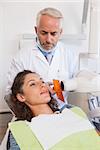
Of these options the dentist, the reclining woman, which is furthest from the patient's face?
the dentist

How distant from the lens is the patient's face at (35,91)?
1527mm

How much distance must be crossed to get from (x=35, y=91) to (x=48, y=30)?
0.45m

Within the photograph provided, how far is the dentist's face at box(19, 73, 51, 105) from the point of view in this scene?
153 centimetres

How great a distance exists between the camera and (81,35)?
91.6 inches

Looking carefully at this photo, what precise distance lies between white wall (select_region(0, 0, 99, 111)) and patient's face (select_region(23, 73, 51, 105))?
792 millimetres

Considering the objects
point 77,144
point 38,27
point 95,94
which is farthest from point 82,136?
point 38,27

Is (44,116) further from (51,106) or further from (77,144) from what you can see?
(77,144)

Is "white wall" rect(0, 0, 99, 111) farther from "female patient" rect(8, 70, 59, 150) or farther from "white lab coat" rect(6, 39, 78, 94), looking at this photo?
"female patient" rect(8, 70, 59, 150)

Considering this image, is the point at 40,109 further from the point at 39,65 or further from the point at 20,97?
the point at 39,65

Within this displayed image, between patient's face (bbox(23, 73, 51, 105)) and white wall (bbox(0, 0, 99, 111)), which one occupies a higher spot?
white wall (bbox(0, 0, 99, 111))

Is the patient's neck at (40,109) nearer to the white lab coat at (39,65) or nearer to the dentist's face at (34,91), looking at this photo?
the dentist's face at (34,91)

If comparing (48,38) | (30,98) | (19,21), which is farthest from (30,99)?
(19,21)

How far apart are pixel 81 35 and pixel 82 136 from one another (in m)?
1.14

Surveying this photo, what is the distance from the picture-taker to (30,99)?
1533mm
